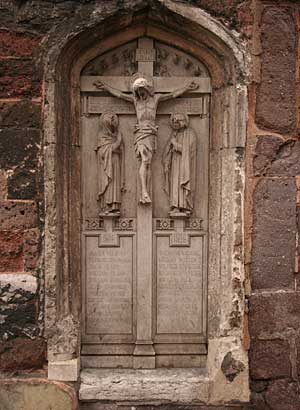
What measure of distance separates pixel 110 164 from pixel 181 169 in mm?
501

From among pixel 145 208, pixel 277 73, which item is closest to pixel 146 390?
pixel 145 208


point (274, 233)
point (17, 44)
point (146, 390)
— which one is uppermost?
point (17, 44)

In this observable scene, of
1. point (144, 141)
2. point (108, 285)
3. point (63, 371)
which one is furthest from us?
point (108, 285)

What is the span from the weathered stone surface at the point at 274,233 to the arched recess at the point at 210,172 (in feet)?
0.40

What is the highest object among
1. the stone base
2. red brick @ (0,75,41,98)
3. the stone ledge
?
red brick @ (0,75,41,98)

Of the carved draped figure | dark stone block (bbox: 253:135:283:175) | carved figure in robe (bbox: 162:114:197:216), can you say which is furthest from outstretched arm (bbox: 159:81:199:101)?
dark stone block (bbox: 253:135:283:175)

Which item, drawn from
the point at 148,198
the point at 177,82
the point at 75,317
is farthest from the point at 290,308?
the point at 177,82

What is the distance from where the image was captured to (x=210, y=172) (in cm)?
344

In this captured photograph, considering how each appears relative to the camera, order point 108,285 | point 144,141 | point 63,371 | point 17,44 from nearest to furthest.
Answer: point 17,44, point 63,371, point 144,141, point 108,285

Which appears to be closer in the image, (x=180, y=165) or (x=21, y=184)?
(x=21, y=184)

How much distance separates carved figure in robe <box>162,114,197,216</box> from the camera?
337 centimetres

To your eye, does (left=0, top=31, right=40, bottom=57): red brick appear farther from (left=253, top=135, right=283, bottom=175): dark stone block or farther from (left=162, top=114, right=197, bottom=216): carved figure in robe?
(left=253, top=135, right=283, bottom=175): dark stone block

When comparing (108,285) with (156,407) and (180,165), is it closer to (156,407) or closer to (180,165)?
(156,407)

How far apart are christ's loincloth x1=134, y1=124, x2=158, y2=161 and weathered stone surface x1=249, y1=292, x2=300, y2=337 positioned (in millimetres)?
1221
